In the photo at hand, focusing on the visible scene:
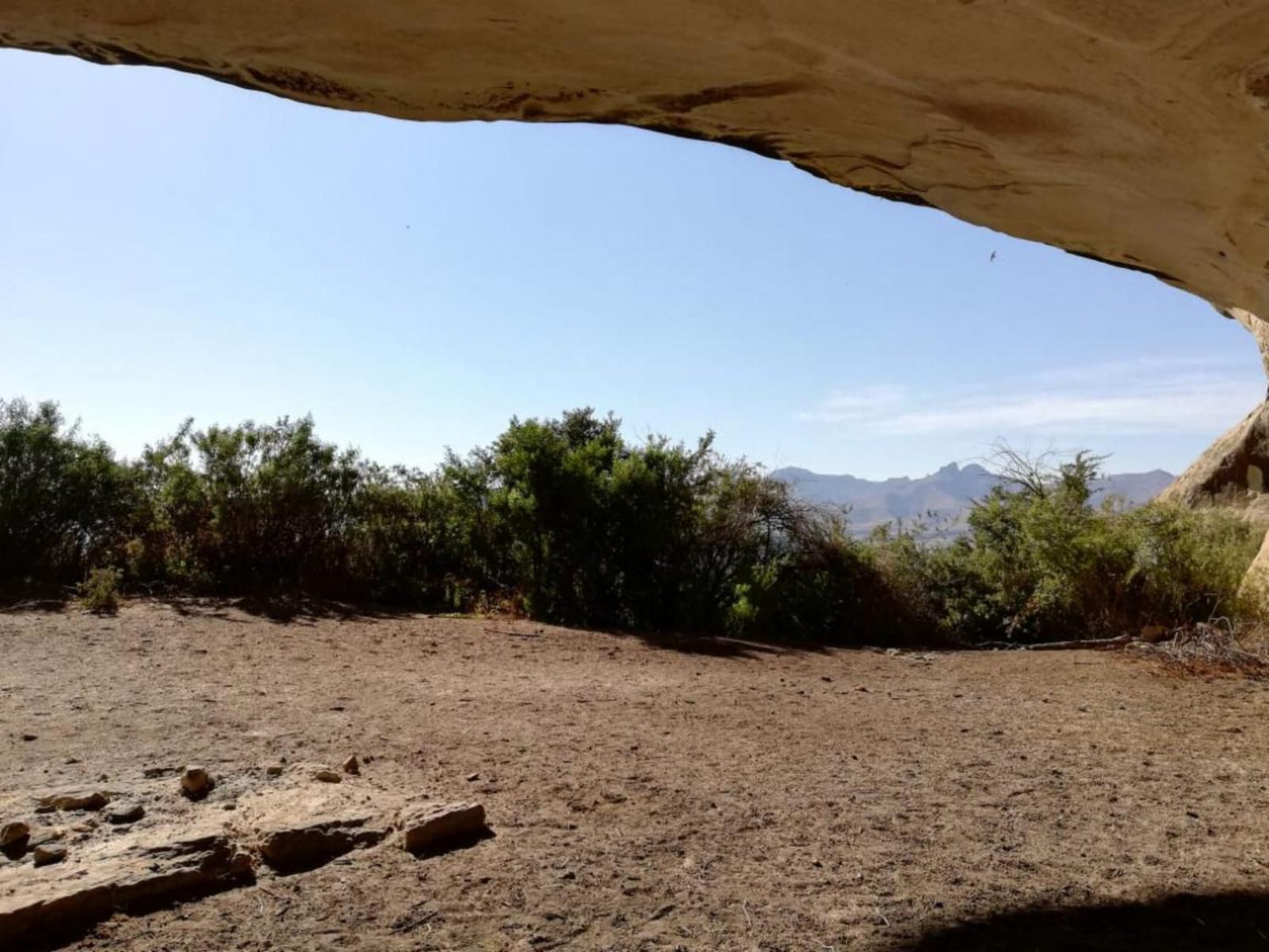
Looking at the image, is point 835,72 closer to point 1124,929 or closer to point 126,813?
point 1124,929

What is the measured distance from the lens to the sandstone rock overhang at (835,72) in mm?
1773

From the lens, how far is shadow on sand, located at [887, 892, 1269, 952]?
2424mm

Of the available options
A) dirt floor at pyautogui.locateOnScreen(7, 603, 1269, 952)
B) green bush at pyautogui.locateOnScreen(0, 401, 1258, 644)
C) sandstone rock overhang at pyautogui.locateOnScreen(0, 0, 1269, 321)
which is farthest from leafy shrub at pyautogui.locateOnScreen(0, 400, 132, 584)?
sandstone rock overhang at pyautogui.locateOnScreen(0, 0, 1269, 321)

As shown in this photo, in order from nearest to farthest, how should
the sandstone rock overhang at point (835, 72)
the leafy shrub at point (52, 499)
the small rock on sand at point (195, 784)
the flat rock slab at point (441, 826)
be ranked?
the sandstone rock overhang at point (835, 72), the flat rock slab at point (441, 826), the small rock on sand at point (195, 784), the leafy shrub at point (52, 499)

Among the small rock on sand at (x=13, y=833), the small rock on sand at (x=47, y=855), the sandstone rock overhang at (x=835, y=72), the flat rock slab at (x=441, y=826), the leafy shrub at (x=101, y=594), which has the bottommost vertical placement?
the flat rock slab at (x=441, y=826)

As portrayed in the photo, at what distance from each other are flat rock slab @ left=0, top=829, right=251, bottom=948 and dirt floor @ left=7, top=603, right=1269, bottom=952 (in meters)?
0.09

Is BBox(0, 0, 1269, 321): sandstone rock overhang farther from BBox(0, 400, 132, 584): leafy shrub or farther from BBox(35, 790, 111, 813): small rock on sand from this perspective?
BBox(0, 400, 132, 584): leafy shrub

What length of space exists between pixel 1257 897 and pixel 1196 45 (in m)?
2.54

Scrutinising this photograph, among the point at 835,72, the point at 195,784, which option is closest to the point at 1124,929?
the point at 835,72

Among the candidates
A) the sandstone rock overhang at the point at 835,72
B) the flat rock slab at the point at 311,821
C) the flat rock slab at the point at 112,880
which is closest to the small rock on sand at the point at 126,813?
the flat rock slab at the point at 112,880

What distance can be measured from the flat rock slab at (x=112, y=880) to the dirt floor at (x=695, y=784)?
0.09 metres

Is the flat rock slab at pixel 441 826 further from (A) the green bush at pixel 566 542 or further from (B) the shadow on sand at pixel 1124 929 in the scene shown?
(A) the green bush at pixel 566 542

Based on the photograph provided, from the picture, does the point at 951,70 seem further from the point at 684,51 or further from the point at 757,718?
the point at 757,718

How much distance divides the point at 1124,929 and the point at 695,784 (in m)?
1.64
